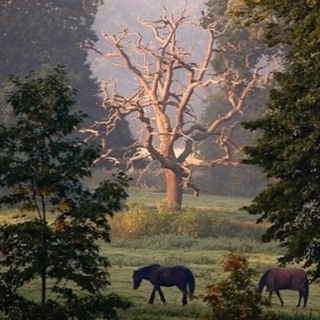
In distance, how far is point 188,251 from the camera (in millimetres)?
47062

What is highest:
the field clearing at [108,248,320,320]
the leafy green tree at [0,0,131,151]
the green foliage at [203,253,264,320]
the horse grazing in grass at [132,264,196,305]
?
the leafy green tree at [0,0,131,151]

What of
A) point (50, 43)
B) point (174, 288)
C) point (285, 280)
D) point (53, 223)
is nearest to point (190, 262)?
point (174, 288)

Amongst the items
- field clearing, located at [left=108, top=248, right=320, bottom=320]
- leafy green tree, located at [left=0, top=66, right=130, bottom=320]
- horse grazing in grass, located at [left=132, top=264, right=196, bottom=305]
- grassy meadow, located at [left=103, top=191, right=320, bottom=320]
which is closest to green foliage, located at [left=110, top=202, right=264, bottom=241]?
grassy meadow, located at [left=103, top=191, right=320, bottom=320]

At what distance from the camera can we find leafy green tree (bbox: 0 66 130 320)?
17.4m

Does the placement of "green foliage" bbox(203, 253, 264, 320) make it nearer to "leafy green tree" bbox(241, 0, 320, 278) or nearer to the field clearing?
the field clearing

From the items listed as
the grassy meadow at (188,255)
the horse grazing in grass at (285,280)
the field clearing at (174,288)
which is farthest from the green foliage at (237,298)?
the horse grazing in grass at (285,280)

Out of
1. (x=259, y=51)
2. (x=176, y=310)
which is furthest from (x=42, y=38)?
(x=176, y=310)

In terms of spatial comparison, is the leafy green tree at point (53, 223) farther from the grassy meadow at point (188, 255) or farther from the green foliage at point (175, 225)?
the green foliage at point (175, 225)

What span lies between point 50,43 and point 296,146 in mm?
57373

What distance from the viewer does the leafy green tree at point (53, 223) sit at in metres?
17.4

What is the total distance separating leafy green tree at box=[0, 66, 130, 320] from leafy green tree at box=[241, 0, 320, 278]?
16.3 feet

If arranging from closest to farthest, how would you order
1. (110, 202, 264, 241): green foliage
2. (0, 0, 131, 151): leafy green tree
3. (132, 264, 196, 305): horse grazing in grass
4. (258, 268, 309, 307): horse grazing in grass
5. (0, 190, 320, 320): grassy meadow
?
1. (0, 190, 320, 320): grassy meadow
2. (132, 264, 196, 305): horse grazing in grass
3. (258, 268, 309, 307): horse grazing in grass
4. (110, 202, 264, 241): green foliage
5. (0, 0, 131, 151): leafy green tree

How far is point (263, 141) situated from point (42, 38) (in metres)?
55.4

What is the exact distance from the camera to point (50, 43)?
76688 mm
